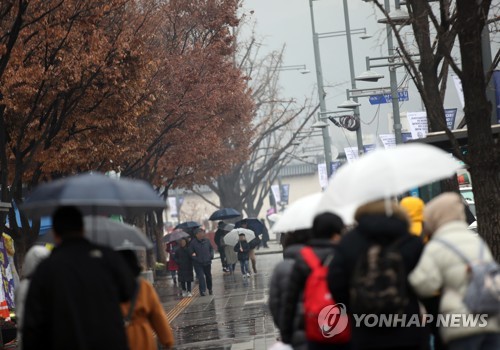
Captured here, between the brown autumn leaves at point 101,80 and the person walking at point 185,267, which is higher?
the brown autumn leaves at point 101,80

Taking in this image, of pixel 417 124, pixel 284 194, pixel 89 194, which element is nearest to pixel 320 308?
pixel 89 194

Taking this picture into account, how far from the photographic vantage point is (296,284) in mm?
8141

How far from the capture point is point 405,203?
10328 mm

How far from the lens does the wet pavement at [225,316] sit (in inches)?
712

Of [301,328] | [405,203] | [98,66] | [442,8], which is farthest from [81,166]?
[301,328]

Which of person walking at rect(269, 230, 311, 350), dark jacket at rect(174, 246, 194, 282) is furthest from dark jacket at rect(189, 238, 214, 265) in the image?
person walking at rect(269, 230, 311, 350)

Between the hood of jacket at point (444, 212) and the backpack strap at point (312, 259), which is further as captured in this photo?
the backpack strap at point (312, 259)

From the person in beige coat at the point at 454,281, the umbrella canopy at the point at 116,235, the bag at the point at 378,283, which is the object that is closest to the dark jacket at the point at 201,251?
the umbrella canopy at the point at 116,235

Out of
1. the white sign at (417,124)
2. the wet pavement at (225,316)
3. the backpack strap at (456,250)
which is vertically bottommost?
the wet pavement at (225,316)

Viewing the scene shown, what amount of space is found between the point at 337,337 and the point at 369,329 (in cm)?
106

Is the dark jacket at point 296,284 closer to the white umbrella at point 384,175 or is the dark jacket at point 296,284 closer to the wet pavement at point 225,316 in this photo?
the white umbrella at point 384,175

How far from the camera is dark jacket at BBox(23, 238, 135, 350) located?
6.72 m

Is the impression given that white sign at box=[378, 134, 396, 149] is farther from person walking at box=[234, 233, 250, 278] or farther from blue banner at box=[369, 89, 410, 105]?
person walking at box=[234, 233, 250, 278]

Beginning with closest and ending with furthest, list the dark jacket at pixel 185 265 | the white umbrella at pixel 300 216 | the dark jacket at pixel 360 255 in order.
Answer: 1. the dark jacket at pixel 360 255
2. the white umbrella at pixel 300 216
3. the dark jacket at pixel 185 265
